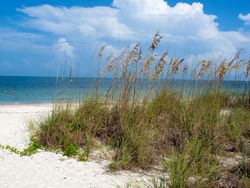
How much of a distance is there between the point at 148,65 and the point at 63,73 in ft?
4.68

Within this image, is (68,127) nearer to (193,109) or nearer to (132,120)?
(132,120)

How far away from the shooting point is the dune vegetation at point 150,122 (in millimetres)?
4480

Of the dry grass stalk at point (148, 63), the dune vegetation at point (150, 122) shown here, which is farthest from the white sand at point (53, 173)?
the dry grass stalk at point (148, 63)

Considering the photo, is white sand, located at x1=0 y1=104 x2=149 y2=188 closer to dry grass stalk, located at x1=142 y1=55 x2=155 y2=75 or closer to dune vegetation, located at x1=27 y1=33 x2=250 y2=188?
dune vegetation, located at x1=27 y1=33 x2=250 y2=188

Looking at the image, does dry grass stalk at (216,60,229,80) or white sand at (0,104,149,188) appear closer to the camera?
white sand at (0,104,149,188)

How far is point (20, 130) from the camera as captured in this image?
6789 millimetres

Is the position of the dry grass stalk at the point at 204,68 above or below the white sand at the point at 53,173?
above

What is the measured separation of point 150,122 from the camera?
525 centimetres

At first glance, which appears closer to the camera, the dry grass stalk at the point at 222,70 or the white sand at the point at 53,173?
the white sand at the point at 53,173

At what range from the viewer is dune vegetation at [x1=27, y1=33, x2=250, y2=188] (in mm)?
4480

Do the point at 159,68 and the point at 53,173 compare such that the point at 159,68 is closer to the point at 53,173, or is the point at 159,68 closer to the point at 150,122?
the point at 150,122

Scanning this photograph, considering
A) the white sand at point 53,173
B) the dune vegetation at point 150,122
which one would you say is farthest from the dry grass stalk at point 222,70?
the white sand at point 53,173

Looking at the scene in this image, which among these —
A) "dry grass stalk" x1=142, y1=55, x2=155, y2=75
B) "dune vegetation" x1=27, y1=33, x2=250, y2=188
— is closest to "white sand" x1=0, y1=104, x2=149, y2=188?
"dune vegetation" x1=27, y1=33, x2=250, y2=188

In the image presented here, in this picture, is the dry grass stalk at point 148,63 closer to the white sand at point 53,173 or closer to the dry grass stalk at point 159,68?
the dry grass stalk at point 159,68
